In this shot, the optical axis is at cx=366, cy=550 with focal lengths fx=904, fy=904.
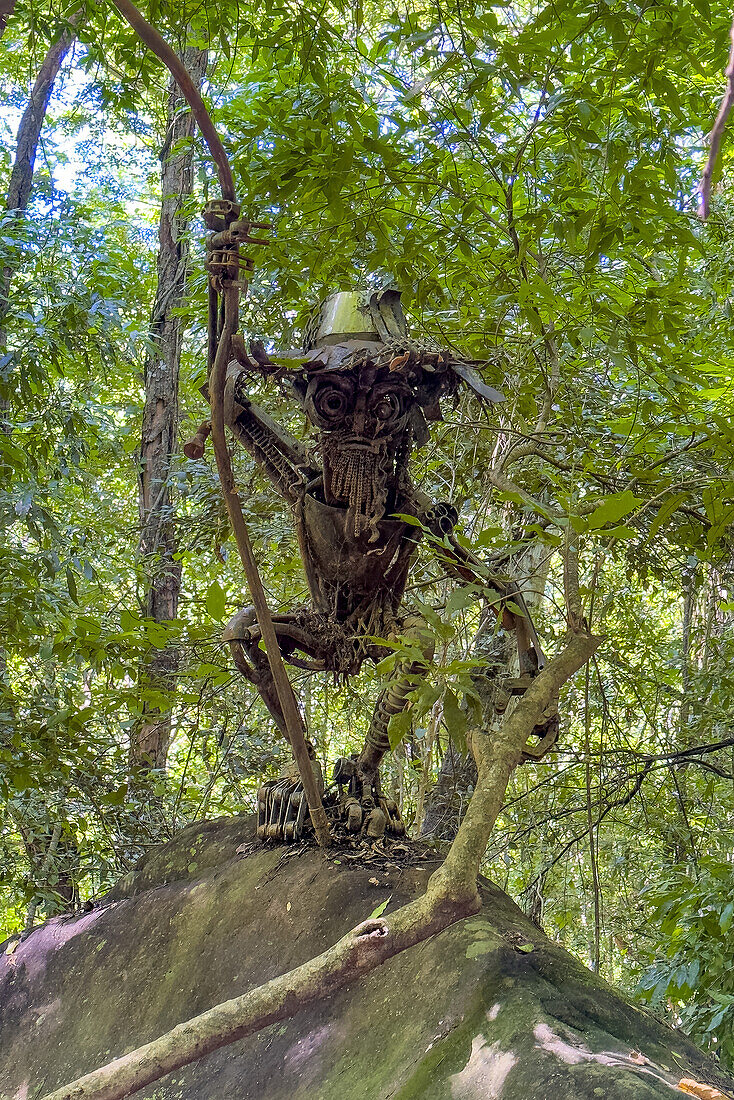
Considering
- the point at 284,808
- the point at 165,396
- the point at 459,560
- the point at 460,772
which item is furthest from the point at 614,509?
the point at 165,396

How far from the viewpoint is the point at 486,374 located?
381cm

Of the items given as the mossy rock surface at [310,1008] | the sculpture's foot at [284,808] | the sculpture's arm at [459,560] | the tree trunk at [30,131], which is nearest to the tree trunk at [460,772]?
the sculpture's arm at [459,560]

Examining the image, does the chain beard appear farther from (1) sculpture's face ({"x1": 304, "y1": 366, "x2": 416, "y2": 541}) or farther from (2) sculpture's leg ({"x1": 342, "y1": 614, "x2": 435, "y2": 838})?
(2) sculpture's leg ({"x1": 342, "y1": 614, "x2": 435, "y2": 838})

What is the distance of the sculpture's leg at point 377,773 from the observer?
112 inches

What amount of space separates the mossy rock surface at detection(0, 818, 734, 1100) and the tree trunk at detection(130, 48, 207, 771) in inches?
71.5

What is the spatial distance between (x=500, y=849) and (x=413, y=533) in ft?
6.78

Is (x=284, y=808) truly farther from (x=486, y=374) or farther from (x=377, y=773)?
(x=486, y=374)

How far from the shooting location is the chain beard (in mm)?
2807

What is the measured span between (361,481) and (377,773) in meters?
0.99

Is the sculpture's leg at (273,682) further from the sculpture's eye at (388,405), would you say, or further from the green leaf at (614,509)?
the green leaf at (614,509)

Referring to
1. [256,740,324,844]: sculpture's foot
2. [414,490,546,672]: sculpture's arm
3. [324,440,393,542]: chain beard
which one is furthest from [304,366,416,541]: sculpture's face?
[256,740,324,844]: sculpture's foot

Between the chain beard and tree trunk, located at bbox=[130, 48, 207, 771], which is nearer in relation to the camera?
the chain beard

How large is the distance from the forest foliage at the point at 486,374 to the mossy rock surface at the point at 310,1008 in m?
0.56

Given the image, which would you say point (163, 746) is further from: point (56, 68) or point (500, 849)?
point (56, 68)
